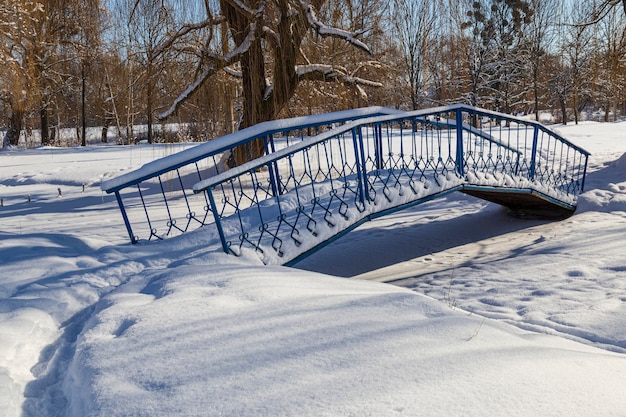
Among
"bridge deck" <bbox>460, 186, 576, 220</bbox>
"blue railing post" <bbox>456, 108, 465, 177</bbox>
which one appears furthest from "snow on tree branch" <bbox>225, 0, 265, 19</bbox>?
"bridge deck" <bbox>460, 186, 576, 220</bbox>

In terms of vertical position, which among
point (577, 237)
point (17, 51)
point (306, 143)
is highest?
point (17, 51)

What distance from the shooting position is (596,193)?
9359 mm

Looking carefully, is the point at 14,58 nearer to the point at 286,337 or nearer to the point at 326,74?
the point at 326,74

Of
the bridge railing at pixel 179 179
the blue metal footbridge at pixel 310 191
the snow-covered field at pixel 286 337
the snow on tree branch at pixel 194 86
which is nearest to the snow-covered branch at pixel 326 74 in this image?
the snow on tree branch at pixel 194 86

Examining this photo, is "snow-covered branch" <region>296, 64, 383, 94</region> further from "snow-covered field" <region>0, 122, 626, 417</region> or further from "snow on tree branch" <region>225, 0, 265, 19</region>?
"snow-covered field" <region>0, 122, 626, 417</region>

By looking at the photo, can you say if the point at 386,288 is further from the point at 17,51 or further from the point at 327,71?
the point at 17,51

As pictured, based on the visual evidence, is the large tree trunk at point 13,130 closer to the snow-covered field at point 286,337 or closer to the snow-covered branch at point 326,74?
the snow-covered branch at point 326,74

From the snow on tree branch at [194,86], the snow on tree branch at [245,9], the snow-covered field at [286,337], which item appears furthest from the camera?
the snow on tree branch at [194,86]

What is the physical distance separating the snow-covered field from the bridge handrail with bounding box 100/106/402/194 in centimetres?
56

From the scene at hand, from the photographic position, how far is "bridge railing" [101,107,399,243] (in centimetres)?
476

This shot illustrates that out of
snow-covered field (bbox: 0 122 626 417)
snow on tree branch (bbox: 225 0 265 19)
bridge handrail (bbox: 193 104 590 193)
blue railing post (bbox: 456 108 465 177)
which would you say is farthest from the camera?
snow on tree branch (bbox: 225 0 265 19)

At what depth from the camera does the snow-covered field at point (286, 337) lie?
6.20 ft

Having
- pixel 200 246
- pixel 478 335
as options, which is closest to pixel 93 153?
pixel 200 246

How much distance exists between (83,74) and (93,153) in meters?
9.48
